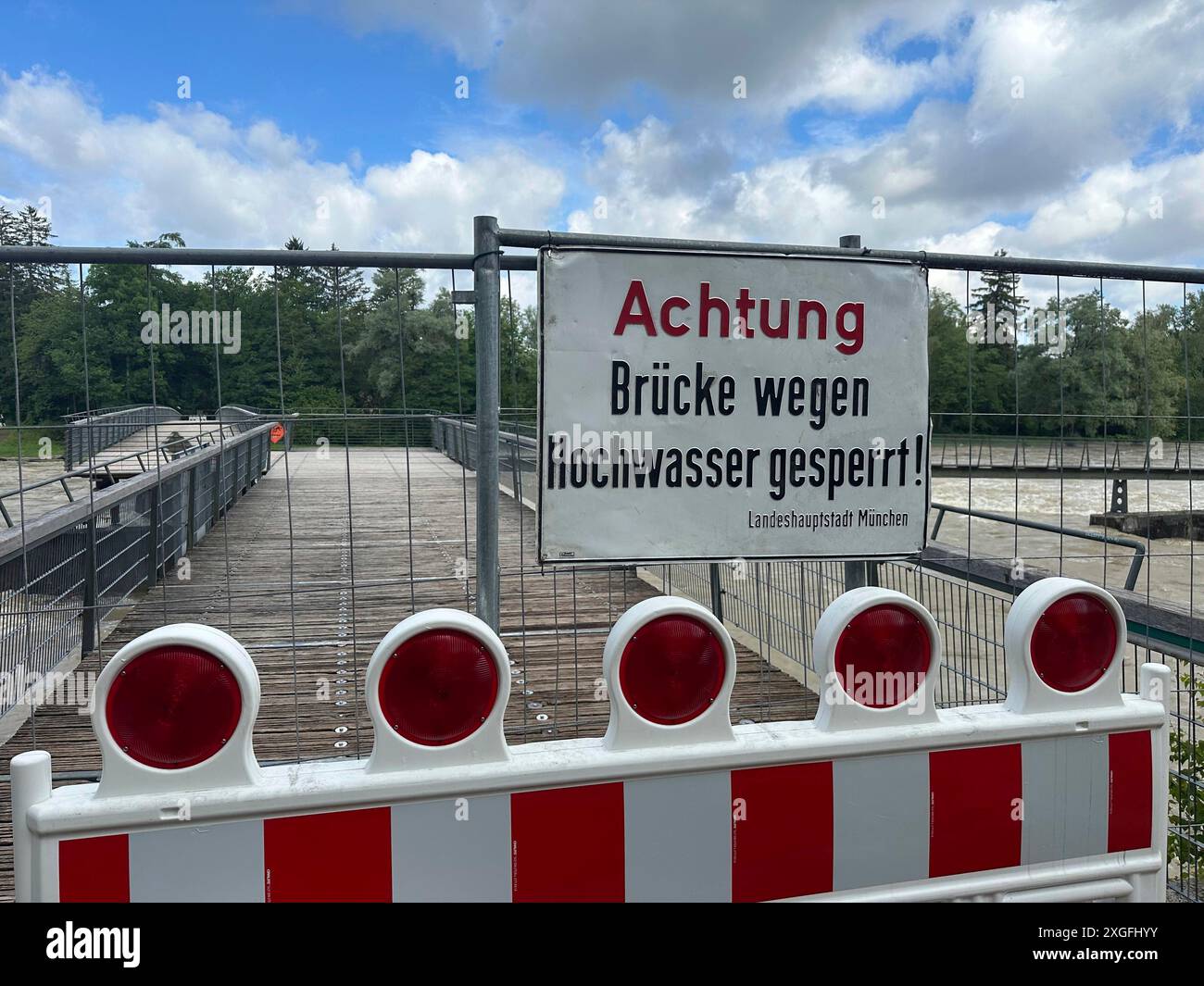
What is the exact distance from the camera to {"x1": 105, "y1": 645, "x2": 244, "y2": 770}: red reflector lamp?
1.79 meters

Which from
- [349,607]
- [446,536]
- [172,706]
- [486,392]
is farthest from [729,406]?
[446,536]

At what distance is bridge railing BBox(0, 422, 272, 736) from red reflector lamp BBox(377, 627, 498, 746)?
1597mm

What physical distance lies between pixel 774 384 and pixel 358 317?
1.25 m

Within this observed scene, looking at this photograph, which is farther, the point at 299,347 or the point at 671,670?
the point at 299,347

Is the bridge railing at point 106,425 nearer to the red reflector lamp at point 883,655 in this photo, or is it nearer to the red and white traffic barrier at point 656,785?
the red and white traffic barrier at point 656,785

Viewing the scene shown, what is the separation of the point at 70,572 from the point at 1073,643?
205 inches

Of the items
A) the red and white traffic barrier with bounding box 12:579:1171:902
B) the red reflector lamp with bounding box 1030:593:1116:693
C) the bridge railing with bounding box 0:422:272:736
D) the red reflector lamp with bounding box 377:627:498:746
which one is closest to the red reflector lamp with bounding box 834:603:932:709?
the red and white traffic barrier with bounding box 12:579:1171:902

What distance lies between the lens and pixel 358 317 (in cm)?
290

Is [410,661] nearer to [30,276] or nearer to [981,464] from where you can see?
[30,276]

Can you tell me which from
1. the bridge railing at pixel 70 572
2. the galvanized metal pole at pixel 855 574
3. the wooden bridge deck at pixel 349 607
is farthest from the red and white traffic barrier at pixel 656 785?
the bridge railing at pixel 70 572

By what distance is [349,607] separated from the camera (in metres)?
5.93

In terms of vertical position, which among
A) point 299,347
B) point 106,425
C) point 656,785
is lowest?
point 656,785

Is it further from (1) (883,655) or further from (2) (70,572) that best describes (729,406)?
(2) (70,572)
